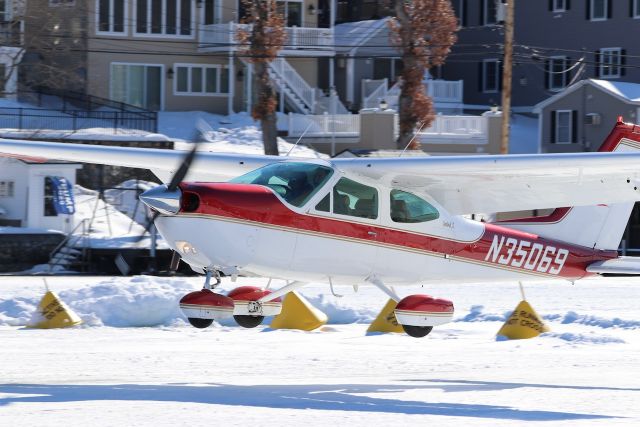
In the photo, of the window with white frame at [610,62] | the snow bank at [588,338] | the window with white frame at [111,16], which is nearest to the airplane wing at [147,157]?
the snow bank at [588,338]

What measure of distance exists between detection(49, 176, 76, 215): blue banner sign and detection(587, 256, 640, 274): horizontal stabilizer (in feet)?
60.6

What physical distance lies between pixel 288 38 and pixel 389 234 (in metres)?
32.2

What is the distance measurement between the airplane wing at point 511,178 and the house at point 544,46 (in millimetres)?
28762

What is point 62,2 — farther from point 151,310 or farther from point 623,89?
point 151,310

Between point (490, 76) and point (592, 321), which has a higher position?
point (490, 76)

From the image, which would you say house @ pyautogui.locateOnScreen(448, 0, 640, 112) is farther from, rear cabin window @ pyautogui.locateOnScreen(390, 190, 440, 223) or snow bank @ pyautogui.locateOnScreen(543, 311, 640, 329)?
rear cabin window @ pyautogui.locateOnScreen(390, 190, 440, 223)

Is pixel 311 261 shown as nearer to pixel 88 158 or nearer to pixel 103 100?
pixel 88 158

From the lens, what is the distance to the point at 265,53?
36656mm

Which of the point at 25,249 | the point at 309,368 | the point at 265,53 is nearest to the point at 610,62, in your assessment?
the point at 265,53

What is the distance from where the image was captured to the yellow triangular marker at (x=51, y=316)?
16172mm

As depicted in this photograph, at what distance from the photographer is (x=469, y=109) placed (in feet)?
158

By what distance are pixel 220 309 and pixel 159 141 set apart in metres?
24.1

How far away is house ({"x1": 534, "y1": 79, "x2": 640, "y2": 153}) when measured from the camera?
127ft

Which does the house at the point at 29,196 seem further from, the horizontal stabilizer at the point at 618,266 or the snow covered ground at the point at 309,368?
the horizontal stabilizer at the point at 618,266
